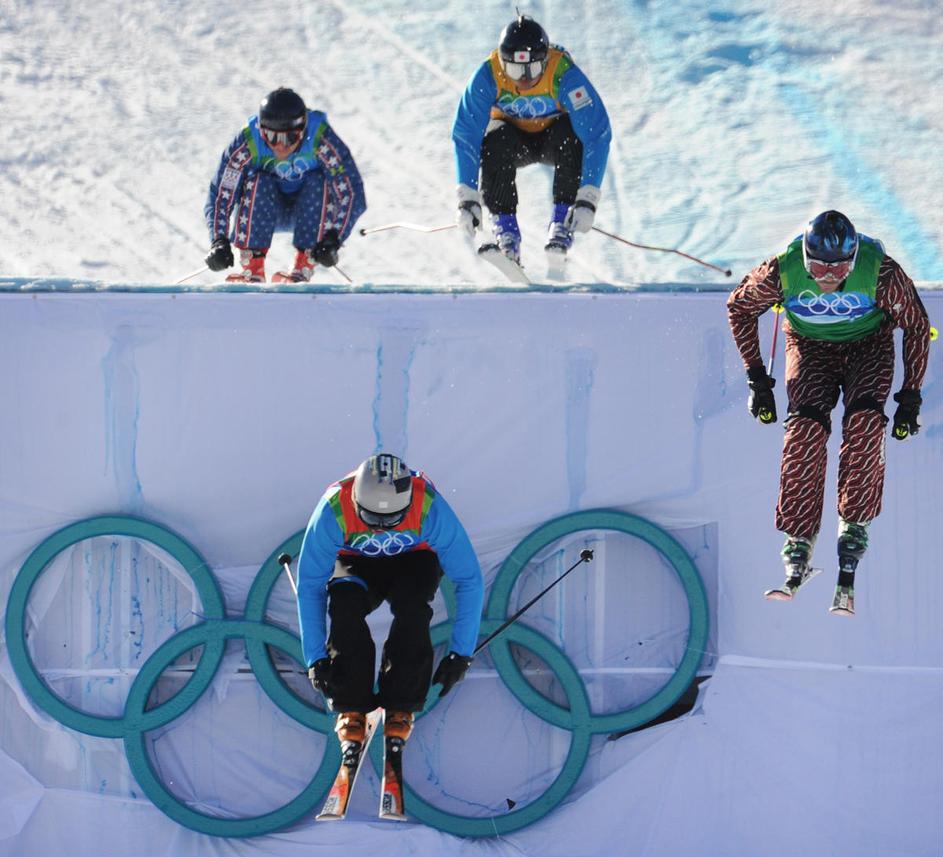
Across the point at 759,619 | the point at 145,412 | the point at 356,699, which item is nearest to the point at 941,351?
the point at 759,619

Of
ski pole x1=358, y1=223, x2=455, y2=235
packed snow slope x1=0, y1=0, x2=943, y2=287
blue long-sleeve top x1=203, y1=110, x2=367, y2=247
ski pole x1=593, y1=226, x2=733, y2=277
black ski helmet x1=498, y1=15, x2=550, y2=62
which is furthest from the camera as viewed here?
packed snow slope x1=0, y1=0, x2=943, y2=287

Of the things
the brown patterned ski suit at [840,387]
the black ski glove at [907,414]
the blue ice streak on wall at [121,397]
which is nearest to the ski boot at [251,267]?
the blue ice streak on wall at [121,397]

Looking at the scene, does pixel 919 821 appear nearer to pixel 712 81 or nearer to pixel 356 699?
pixel 356 699

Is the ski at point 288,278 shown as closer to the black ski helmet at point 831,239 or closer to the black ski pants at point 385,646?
the black ski pants at point 385,646

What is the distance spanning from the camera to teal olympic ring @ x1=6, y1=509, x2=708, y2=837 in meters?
6.15

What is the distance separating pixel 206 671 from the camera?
20.3 feet

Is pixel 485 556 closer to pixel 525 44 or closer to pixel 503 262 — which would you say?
pixel 503 262

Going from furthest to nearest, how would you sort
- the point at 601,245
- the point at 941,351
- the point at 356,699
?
the point at 601,245 < the point at 941,351 < the point at 356,699

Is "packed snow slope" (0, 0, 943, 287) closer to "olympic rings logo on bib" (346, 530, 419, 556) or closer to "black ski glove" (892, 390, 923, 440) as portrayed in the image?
"olympic rings logo on bib" (346, 530, 419, 556)

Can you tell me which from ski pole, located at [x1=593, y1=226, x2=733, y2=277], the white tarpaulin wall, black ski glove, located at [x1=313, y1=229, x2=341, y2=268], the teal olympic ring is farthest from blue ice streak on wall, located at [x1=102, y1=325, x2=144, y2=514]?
ski pole, located at [x1=593, y1=226, x2=733, y2=277]

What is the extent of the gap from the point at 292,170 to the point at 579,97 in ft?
3.46

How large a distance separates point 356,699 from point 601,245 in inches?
112

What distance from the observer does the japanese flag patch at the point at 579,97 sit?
6387mm

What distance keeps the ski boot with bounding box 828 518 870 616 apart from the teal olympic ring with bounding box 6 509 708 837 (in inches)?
37.2
